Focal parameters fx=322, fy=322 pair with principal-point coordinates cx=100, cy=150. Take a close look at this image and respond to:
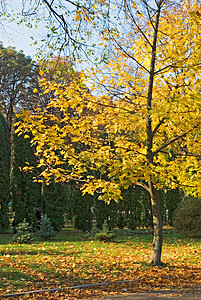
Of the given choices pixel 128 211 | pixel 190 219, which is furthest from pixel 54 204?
pixel 190 219

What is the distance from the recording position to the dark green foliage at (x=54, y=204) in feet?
47.6

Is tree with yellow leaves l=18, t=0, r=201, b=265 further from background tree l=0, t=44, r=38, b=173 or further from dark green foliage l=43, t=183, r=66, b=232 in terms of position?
background tree l=0, t=44, r=38, b=173

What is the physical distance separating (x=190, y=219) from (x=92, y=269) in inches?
311

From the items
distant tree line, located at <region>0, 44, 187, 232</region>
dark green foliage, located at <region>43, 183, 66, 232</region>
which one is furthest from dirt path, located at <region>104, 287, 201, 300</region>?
dark green foliage, located at <region>43, 183, 66, 232</region>

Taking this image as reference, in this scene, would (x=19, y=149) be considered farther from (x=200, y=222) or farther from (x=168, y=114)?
(x=168, y=114)

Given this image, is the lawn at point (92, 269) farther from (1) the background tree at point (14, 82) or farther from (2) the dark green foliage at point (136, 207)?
(1) the background tree at point (14, 82)

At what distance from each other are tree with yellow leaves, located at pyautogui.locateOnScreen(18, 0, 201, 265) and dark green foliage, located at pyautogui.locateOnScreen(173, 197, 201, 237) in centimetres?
677

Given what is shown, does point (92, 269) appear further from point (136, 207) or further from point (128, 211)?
point (136, 207)

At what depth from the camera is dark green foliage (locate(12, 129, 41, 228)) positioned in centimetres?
1441

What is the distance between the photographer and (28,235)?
36.1 feet

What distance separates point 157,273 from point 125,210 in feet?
31.2

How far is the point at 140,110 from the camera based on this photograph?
654cm

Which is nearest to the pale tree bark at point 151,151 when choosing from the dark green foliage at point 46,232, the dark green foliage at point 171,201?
the dark green foliage at point 46,232

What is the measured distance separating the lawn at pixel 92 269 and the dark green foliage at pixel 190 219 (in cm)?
353
